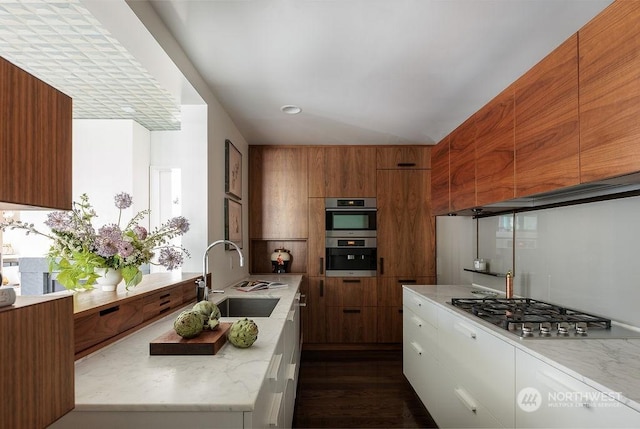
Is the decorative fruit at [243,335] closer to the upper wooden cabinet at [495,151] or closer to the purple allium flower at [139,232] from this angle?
the purple allium flower at [139,232]

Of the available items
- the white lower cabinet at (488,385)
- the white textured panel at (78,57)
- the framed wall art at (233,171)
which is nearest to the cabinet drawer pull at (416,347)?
the white lower cabinet at (488,385)

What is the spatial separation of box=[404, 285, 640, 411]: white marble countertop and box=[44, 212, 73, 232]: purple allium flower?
6.52ft

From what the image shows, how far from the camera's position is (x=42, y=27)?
210 cm

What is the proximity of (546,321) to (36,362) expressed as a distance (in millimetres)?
1903

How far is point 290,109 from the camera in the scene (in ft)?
10.6

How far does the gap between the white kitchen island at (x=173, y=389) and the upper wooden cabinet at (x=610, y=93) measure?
4.65ft

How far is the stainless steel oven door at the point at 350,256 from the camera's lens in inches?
175

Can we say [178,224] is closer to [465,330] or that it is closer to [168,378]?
[168,378]

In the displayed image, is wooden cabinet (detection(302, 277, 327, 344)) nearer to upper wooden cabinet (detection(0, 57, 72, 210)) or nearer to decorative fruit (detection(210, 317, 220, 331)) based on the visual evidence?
decorative fruit (detection(210, 317, 220, 331))

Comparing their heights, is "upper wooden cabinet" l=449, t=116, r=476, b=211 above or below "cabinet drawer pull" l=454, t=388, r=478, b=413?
above

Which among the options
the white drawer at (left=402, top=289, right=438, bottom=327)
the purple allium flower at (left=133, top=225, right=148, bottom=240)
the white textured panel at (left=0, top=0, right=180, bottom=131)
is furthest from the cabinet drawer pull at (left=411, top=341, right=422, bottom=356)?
the white textured panel at (left=0, top=0, right=180, bottom=131)

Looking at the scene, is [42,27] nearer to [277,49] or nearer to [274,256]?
[277,49]

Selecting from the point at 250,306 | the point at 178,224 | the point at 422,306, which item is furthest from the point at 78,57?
the point at 422,306

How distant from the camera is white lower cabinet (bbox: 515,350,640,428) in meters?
1.08
